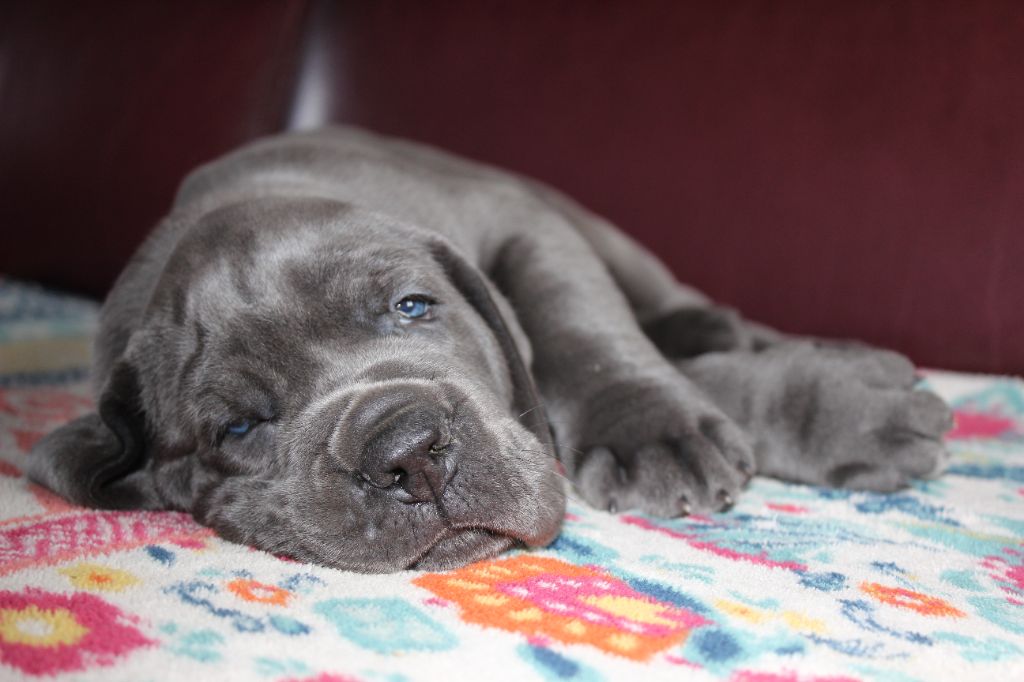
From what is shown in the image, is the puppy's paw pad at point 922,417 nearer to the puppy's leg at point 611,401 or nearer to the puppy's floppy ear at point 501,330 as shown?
the puppy's leg at point 611,401

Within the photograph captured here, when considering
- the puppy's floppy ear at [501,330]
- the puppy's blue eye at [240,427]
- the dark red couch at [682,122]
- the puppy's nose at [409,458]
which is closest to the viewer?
the puppy's nose at [409,458]

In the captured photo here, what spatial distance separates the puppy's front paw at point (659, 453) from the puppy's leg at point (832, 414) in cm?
16

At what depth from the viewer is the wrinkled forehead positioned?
176cm

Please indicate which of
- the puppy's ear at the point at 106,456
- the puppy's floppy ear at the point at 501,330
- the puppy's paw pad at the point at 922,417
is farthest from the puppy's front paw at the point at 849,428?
the puppy's ear at the point at 106,456

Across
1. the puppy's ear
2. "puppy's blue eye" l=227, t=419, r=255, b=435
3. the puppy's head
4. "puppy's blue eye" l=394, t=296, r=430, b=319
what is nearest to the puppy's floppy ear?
the puppy's head

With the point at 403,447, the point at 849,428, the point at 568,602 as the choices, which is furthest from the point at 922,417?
the point at 403,447

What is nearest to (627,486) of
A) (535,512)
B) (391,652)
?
(535,512)

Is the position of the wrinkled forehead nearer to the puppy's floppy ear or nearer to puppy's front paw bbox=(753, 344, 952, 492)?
the puppy's floppy ear

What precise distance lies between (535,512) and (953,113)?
2025mm

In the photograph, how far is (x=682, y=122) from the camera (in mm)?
3244

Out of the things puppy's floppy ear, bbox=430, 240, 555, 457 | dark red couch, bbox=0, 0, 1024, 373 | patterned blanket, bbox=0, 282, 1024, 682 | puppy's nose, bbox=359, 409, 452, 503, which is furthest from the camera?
dark red couch, bbox=0, 0, 1024, 373

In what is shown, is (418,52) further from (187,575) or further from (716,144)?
(187,575)

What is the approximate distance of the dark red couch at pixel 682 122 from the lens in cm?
286

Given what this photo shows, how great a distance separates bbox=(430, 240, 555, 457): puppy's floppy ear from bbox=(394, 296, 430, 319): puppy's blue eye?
0.15 m
